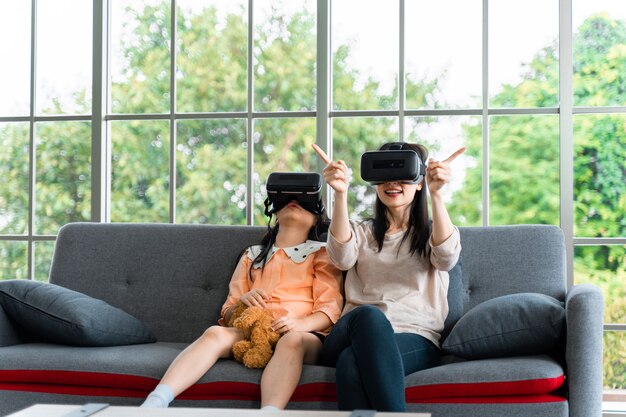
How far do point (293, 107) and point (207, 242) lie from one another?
33.3 inches

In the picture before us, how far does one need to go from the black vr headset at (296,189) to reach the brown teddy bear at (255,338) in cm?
44

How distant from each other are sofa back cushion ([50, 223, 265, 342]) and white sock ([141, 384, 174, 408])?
71cm

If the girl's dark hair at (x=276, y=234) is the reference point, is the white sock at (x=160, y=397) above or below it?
below

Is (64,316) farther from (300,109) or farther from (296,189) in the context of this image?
(300,109)

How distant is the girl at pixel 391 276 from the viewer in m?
2.34

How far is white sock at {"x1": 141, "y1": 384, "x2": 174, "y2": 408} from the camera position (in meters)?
2.30

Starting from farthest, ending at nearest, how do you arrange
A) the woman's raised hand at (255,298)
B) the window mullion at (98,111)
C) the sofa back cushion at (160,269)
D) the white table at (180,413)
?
the window mullion at (98,111) → the sofa back cushion at (160,269) → the woman's raised hand at (255,298) → the white table at (180,413)

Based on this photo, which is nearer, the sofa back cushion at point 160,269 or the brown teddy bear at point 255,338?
the brown teddy bear at point 255,338

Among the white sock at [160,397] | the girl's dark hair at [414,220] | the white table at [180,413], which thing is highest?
the girl's dark hair at [414,220]

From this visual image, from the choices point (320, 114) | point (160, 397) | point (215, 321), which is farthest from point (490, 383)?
point (320, 114)

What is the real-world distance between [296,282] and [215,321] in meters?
0.40

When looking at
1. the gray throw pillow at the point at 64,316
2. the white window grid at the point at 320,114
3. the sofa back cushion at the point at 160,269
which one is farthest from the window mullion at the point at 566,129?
the gray throw pillow at the point at 64,316

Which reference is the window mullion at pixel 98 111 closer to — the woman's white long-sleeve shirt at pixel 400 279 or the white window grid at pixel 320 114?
the white window grid at pixel 320 114

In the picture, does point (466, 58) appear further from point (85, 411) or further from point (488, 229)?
point (85, 411)
